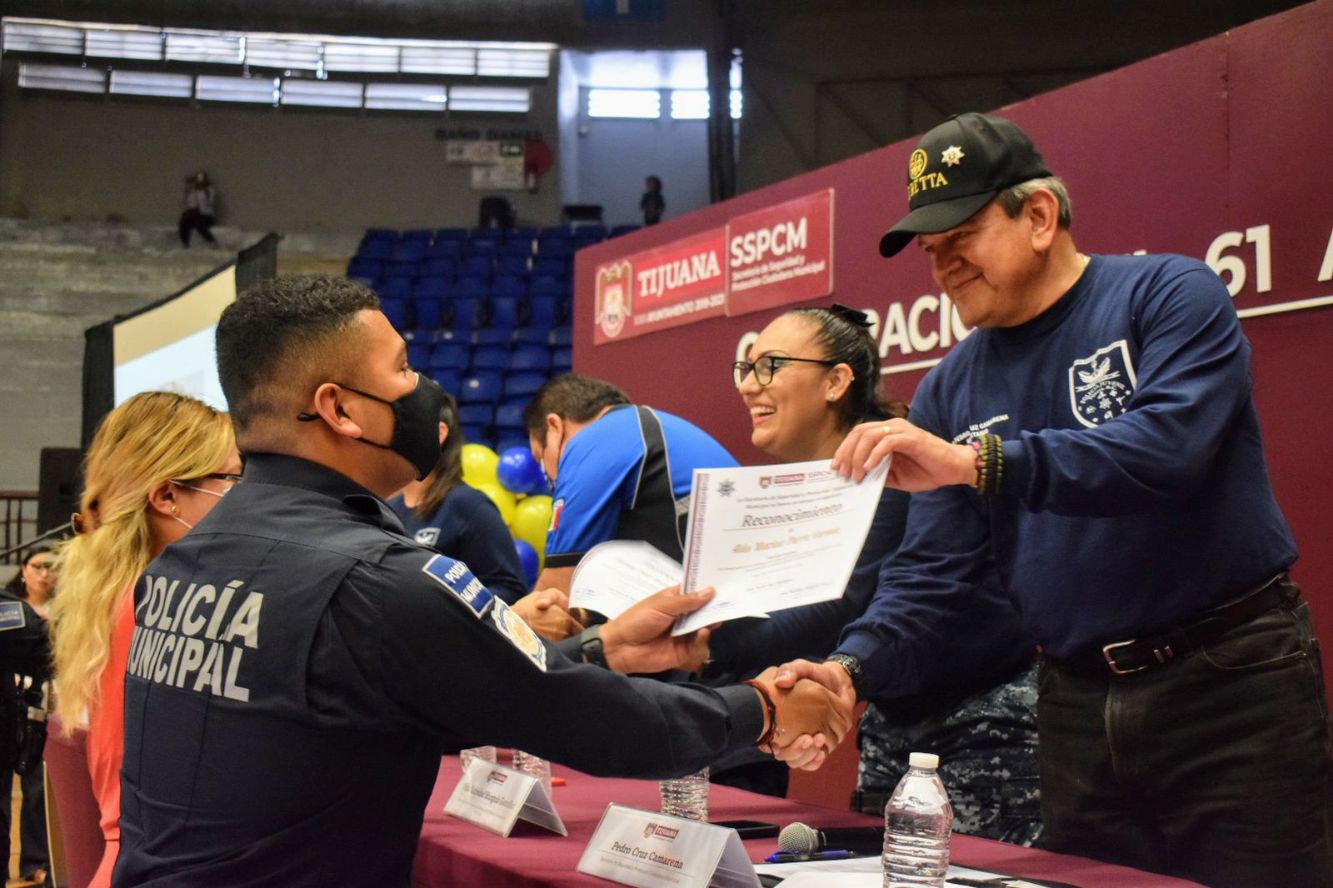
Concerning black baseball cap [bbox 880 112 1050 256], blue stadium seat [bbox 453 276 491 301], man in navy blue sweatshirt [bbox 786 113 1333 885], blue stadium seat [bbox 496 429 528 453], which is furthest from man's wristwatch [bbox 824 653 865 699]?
blue stadium seat [bbox 453 276 491 301]

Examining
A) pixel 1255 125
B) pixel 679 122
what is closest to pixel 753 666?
pixel 1255 125

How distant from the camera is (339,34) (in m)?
15.5

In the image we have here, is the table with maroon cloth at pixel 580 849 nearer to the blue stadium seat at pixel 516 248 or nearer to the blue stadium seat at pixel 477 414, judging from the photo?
the blue stadium seat at pixel 477 414

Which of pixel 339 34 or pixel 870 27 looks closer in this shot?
pixel 870 27

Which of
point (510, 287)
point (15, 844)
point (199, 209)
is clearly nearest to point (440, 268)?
point (510, 287)

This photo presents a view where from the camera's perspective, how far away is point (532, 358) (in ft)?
39.6

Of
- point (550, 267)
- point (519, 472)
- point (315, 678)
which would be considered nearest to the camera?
point (315, 678)

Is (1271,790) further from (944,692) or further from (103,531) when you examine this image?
(103,531)

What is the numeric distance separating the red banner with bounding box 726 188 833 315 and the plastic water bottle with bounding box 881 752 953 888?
3.17 metres

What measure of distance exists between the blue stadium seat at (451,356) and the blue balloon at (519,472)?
3.99m

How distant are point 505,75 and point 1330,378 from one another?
1403 cm

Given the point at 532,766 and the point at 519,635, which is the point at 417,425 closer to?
the point at 519,635

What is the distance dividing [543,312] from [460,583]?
12.0 m

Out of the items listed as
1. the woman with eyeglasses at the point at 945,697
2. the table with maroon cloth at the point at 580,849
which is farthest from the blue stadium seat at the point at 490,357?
the table with maroon cloth at the point at 580,849
